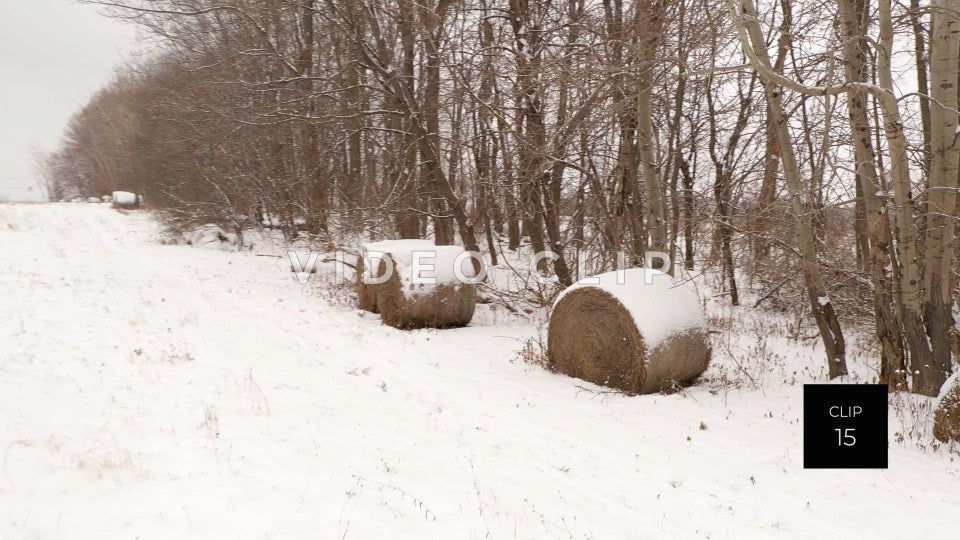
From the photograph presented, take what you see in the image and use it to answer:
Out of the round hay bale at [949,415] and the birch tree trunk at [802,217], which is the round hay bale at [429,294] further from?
the round hay bale at [949,415]

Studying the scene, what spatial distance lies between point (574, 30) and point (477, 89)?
2.45m

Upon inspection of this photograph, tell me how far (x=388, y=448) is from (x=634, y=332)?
2.87 m

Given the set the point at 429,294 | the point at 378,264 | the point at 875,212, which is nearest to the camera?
the point at 875,212

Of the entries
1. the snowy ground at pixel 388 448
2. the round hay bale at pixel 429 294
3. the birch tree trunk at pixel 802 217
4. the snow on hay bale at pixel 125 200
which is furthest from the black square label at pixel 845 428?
the snow on hay bale at pixel 125 200

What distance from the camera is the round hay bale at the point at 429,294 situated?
9859mm

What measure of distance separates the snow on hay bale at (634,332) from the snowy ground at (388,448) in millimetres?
259

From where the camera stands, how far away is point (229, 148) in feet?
60.8

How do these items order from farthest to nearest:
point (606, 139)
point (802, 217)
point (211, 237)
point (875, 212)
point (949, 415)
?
1. point (211, 237)
2. point (606, 139)
3. point (802, 217)
4. point (875, 212)
5. point (949, 415)

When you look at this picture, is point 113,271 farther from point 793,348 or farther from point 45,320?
point 793,348

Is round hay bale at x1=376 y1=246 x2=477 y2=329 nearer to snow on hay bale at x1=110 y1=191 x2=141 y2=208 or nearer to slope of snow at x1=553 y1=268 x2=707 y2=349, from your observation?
slope of snow at x1=553 y1=268 x2=707 y2=349

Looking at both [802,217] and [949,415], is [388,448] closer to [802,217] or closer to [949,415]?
[949,415]

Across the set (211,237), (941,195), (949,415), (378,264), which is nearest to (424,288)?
(378,264)

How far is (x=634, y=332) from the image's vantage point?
20.6ft

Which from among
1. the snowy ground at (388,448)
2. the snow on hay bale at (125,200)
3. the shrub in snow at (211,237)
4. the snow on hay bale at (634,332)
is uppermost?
the snow on hay bale at (125,200)
